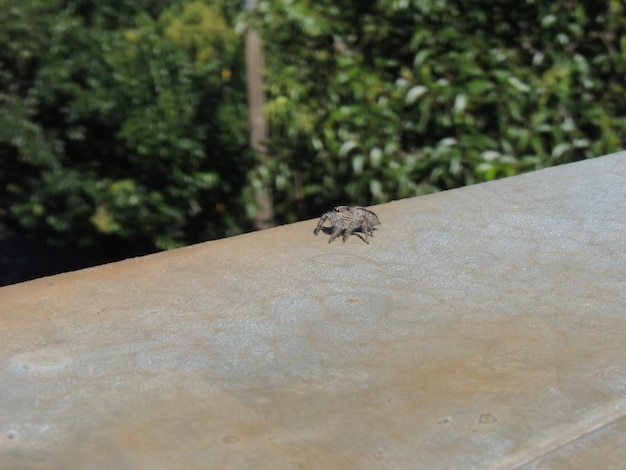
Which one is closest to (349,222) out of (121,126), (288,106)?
(288,106)

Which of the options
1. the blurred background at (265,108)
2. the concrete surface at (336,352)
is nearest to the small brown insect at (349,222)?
the concrete surface at (336,352)

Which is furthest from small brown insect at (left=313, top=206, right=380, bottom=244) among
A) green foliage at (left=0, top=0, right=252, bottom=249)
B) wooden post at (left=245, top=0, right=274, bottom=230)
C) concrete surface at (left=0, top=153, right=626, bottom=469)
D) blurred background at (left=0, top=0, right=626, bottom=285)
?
green foliage at (left=0, top=0, right=252, bottom=249)

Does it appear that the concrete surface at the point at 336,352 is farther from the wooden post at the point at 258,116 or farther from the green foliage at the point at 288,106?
the wooden post at the point at 258,116

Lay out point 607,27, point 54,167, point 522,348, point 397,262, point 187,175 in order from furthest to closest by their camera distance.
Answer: point 54,167, point 187,175, point 607,27, point 397,262, point 522,348

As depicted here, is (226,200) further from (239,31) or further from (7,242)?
(7,242)

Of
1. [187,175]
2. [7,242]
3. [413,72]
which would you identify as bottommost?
[7,242]

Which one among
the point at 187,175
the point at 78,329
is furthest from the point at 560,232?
the point at 187,175

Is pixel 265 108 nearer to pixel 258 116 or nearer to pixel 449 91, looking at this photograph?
pixel 258 116
